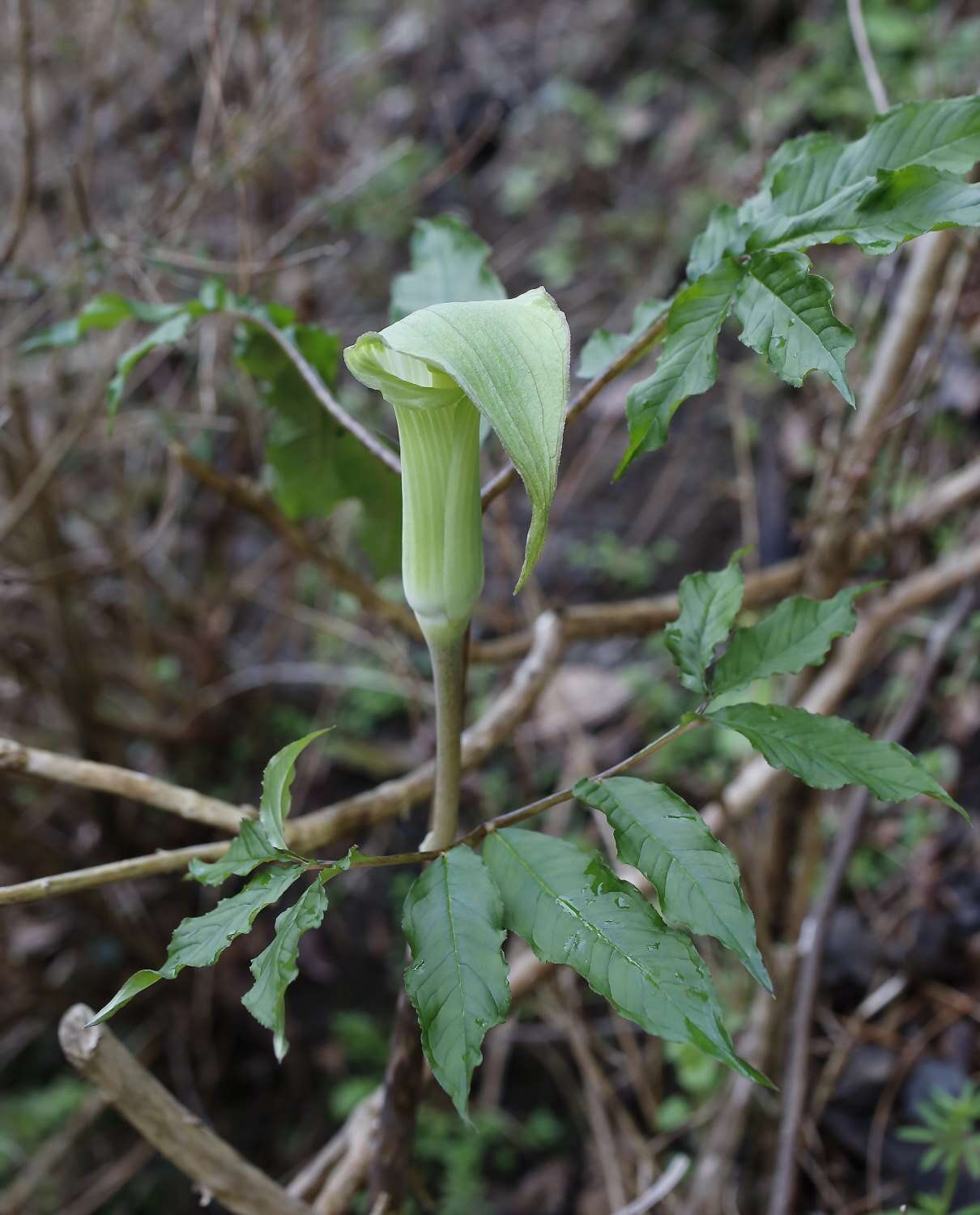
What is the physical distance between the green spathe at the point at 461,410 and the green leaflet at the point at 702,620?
0.19 meters

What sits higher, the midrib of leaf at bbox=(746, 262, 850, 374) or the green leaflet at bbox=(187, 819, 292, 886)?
the midrib of leaf at bbox=(746, 262, 850, 374)

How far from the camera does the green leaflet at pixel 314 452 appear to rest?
995mm

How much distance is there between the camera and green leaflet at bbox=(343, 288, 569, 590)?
538mm

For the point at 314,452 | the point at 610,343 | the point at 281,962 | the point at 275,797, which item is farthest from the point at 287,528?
the point at 281,962

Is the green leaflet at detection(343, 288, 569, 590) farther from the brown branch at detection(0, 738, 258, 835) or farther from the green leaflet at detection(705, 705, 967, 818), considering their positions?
the brown branch at detection(0, 738, 258, 835)

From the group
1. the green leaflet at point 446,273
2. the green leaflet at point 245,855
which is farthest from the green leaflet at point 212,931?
the green leaflet at point 446,273

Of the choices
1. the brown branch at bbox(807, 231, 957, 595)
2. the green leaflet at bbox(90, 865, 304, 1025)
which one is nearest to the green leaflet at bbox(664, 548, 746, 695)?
the green leaflet at bbox(90, 865, 304, 1025)

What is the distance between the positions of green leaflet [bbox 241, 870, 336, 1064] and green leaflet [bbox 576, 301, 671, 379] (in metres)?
0.49

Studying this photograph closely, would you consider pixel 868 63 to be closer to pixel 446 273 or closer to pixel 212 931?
pixel 446 273

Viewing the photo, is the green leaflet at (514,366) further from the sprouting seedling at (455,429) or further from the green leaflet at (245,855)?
the green leaflet at (245,855)

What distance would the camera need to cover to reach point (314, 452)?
1059 mm

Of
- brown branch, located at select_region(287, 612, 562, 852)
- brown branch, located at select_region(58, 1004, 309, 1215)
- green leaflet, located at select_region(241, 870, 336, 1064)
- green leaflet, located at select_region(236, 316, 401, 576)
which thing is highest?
green leaflet, located at select_region(236, 316, 401, 576)

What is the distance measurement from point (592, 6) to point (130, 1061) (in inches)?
157

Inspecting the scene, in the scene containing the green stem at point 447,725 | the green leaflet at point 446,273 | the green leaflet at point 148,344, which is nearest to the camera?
the green stem at point 447,725
